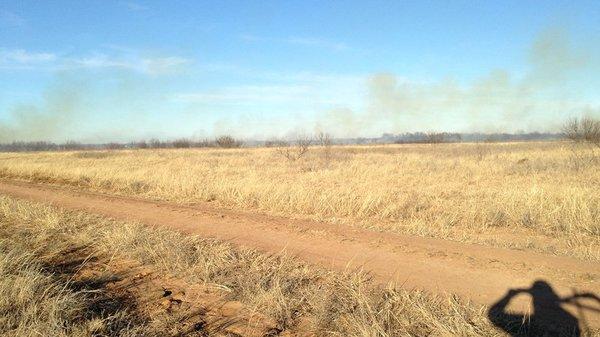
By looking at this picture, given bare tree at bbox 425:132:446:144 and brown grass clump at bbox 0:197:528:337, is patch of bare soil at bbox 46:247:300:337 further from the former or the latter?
bare tree at bbox 425:132:446:144

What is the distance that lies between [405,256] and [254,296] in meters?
2.95

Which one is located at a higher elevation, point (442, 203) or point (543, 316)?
point (442, 203)

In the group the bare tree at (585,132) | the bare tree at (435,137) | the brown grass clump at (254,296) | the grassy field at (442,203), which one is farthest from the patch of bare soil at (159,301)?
the bare tree at (435,137)

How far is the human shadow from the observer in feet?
13.7

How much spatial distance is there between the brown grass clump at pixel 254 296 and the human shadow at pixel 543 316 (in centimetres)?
27

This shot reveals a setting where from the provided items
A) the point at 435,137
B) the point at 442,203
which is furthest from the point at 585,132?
the point at 435,137

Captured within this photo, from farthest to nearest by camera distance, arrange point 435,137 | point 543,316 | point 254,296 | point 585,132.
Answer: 1. point 435,137
2. point 585,132
3. point 254,296
4. point 543,316

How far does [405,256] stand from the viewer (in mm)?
6734

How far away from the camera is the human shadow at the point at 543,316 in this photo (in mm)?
4168

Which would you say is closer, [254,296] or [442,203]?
[254,296]

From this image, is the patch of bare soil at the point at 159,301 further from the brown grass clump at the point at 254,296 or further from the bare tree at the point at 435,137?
the bare tree at the point at 435,137

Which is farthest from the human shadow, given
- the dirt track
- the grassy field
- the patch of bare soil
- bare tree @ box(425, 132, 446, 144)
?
bare tree @ box(425, 132, 446, 144)

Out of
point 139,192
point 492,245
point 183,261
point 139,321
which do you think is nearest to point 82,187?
point 139,192

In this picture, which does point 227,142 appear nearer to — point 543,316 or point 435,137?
point 435,137
